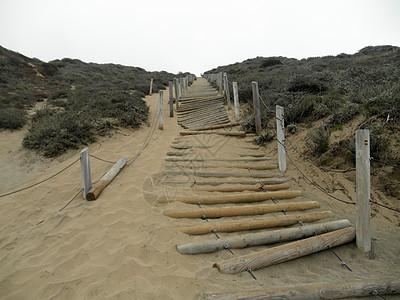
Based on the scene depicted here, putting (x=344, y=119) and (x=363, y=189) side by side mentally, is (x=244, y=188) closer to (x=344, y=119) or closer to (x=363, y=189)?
(x=363, y=189)

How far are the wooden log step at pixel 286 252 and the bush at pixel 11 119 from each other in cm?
860

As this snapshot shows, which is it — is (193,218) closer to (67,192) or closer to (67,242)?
(67,242)

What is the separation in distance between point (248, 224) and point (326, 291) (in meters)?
1.30

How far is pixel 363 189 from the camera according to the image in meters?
3.03

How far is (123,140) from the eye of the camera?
299 inches

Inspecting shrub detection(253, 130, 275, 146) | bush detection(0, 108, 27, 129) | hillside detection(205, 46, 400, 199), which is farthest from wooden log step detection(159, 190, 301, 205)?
bush detection(0, 108, 27, 129)

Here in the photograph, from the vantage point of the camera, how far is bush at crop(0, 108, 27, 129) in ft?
25.4

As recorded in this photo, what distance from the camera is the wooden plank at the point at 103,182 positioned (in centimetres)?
422

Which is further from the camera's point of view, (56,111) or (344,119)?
(56,111)

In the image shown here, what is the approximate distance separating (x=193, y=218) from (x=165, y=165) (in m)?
2.27

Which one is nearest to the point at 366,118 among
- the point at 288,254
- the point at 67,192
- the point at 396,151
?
the point at 396,151

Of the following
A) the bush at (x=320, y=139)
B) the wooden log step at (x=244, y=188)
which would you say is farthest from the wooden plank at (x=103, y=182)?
the bush at (x=320, y=139)

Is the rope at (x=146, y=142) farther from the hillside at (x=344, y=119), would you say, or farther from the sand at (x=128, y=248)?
the hillside at (x=344, y=119)

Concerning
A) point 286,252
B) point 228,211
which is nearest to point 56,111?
point 228,211
